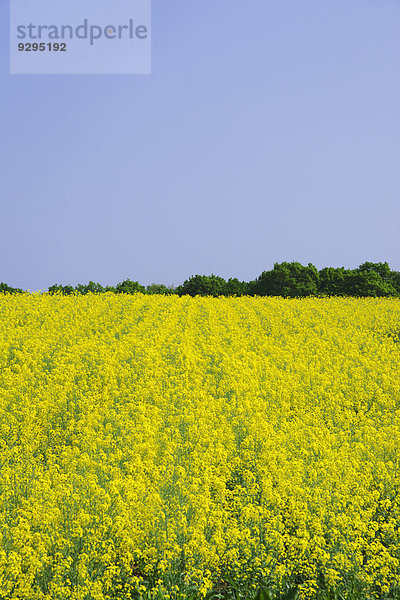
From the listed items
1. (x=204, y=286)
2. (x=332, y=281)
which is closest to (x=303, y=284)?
(x=332, y=281)

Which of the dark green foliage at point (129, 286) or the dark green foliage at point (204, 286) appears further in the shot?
the dark green foliage at point (204, 286)

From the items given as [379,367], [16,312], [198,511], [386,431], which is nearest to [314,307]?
[379,367]

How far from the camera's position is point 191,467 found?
6.41 m

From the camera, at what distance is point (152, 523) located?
4.99m

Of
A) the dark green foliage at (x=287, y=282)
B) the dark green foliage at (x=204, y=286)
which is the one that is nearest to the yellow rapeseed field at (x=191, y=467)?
the dark green foliage at (x=204, y=286)

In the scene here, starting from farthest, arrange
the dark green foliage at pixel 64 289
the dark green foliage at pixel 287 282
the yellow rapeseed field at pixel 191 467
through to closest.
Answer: the dark green foliage at pixel 287 282
the dark green foliage at pixel 64 289
the yellow rapeseed field at pixel 191 467

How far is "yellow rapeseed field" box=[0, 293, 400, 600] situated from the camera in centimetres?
474

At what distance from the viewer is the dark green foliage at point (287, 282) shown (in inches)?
1304

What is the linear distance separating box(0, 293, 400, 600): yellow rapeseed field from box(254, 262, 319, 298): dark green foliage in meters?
20.4

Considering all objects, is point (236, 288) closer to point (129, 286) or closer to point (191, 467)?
point (129, 286)

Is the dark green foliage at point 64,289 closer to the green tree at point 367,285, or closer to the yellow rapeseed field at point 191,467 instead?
the yellow rapeseed field at point 191,467

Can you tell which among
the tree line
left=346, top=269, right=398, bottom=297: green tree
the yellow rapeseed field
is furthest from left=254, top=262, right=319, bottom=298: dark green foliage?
the yellow rapeseed field

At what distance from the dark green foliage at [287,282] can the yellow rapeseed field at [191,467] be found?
2043cm

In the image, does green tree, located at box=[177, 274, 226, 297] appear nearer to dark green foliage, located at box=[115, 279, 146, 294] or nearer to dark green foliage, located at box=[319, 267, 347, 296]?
dark green foliage, located at box=[115, 279, 146, 294]
